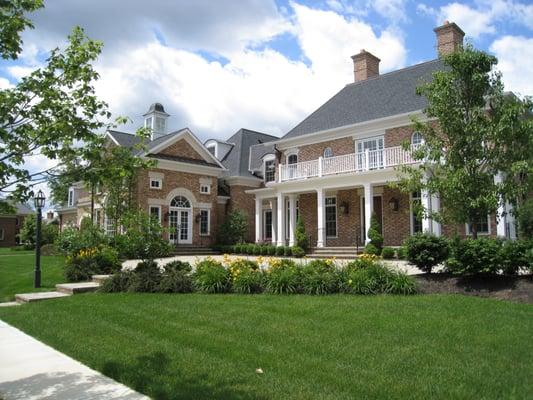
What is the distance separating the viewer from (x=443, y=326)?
6363 mm

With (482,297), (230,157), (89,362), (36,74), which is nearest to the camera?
(36,74)

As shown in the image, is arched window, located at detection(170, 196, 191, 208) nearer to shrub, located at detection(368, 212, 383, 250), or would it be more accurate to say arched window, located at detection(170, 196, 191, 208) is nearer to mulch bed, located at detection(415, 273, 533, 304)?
shrub, located at detection(368, 212, 383, 250)

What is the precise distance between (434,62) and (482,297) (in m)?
16.6

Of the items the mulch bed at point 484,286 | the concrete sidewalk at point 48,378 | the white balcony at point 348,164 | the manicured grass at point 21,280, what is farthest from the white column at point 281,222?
the concrete sidewalk at point 48,378

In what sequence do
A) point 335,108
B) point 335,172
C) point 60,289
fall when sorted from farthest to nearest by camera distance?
1. point 335,108
2. point 335,172
3. point 60,289

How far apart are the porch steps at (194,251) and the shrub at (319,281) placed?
15884 millimetres

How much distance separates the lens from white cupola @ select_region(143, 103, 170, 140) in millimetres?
32031

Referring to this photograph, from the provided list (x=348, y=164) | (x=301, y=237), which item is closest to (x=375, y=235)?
(x=348, y=164)

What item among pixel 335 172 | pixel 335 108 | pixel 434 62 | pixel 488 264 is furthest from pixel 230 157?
pixel 488 264

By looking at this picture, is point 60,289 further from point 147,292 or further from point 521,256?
point 521,256

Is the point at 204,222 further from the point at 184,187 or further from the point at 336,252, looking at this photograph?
the point at 336,252

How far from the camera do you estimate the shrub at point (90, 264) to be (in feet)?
43.5

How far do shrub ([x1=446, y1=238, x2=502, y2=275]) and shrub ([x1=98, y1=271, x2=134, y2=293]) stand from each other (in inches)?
295

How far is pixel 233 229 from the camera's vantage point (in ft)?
87.5
